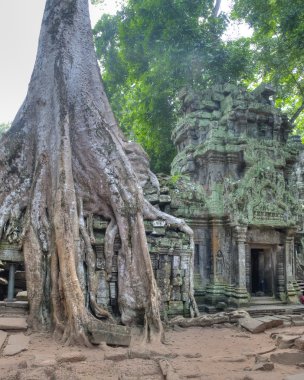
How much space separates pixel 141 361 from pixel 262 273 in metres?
6.01

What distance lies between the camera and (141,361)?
12.3ft

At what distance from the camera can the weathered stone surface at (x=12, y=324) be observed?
4459 mm

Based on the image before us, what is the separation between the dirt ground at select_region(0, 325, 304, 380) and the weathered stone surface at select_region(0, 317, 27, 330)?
25 centimetres

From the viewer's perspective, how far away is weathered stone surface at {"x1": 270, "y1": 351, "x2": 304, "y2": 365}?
3812 mm

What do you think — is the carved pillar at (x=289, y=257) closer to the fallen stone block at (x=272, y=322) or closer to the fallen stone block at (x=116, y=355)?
the fallen stone block at (x=272, y=322)

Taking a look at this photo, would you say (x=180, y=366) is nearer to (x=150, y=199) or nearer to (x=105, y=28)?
(x=150, y=199)

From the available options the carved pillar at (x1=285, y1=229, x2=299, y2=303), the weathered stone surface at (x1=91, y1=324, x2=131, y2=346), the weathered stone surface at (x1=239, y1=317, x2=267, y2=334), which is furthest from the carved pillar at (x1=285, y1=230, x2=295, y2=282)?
the weathered stone surface at (x1=91, y1=324, x2=131, y2=346)

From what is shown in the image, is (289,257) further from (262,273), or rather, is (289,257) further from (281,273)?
(262,273)

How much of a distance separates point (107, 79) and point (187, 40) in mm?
3856

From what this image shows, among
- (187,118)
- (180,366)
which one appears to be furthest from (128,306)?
(187,118)

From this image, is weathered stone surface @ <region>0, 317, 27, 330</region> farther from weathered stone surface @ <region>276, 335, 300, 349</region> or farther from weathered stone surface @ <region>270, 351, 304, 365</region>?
weathered stone surface @ <region>276, 335, 300, 349</region>

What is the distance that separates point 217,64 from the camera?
38.7 ft

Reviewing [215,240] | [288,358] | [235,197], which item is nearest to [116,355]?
[288,358]

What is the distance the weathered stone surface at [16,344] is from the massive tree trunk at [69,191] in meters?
0.40
